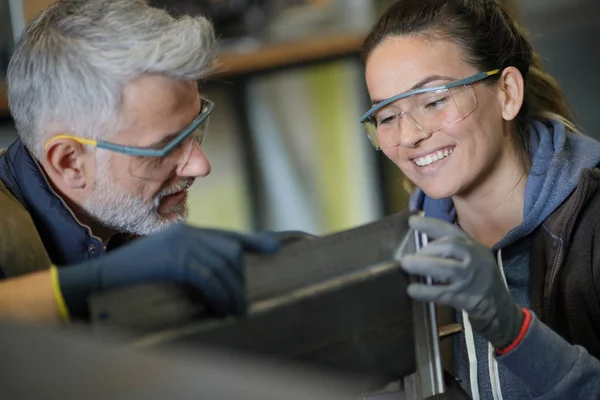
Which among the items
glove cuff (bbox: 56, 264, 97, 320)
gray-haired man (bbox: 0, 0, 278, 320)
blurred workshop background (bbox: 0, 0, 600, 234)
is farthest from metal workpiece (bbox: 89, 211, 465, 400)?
blurred workshop background (bbox: 0, 0, 600, 234)

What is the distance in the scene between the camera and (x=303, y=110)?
14.2 ft

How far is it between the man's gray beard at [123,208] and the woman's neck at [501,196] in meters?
0.67

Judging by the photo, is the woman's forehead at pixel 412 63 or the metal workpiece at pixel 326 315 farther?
the woman's forehead at pixel 412 63

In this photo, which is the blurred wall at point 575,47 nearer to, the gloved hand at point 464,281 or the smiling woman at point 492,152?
the smiling woman at point 492,152

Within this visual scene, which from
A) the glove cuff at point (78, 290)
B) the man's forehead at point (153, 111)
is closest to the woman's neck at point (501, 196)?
the man's forehead at point (153, 111)

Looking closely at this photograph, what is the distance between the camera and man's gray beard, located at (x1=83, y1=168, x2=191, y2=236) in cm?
170

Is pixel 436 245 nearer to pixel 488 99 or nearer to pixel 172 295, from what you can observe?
pixel 172 295

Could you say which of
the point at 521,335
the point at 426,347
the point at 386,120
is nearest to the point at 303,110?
the point at 386,120

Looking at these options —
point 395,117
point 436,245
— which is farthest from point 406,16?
point 436,245

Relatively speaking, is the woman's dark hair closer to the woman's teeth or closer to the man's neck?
the woman's teeth

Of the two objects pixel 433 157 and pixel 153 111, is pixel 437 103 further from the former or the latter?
pixel 153 111

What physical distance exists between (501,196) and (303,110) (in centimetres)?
238

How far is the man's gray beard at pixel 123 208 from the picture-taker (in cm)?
170

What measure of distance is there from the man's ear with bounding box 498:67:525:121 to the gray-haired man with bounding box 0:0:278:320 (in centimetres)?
68
